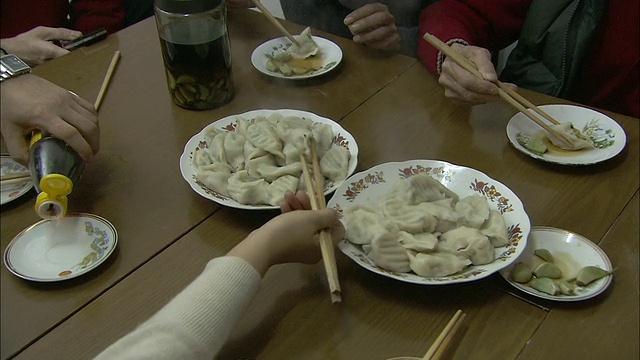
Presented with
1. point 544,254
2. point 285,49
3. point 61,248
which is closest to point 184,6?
point 285,49

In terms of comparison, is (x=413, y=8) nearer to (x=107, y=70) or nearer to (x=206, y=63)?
(x=206, y=63)

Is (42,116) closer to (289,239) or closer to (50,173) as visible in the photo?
(50,173)

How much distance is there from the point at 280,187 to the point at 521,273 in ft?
1.00

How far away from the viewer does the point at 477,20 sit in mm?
1135

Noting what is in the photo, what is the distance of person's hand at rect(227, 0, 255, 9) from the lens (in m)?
1.27

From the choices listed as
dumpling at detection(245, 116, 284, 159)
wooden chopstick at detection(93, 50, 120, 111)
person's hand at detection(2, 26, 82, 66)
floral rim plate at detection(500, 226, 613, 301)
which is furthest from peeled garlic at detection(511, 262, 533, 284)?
wooden chopstick at detection(93, 50, 120, 111)

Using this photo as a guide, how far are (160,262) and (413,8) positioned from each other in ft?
2.70

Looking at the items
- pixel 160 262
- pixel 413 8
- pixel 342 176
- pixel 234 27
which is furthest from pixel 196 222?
pixel 413 8

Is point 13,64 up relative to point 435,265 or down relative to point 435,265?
up

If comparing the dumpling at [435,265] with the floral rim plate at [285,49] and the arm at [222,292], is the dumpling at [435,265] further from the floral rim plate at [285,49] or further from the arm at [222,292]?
the floral rim plate at [285,49]

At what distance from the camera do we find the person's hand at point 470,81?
2.90 feet

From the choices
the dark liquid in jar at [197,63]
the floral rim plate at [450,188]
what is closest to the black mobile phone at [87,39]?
the dark liquid in jar at [197,63]

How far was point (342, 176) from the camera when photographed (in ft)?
2.51

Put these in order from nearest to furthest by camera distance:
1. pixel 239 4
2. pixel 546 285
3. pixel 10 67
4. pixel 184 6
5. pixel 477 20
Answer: pixel 10 67 < pixel 546 285 < pixel 184 6 < pixel 477 20 < pixel 239 4
